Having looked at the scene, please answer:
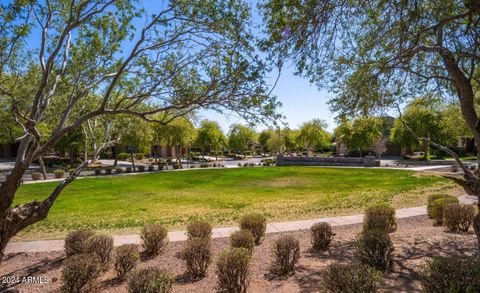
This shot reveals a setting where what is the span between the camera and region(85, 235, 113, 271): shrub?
20.5 ft

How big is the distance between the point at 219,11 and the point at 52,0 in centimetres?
360

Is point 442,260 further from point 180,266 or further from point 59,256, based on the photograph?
point 59,256

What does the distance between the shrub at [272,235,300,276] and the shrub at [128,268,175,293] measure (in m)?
2.23

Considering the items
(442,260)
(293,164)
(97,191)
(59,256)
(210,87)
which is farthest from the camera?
(293,164)

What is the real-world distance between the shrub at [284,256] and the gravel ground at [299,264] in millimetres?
180

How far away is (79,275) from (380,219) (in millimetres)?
6829

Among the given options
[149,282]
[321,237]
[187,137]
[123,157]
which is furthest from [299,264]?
[123,157]

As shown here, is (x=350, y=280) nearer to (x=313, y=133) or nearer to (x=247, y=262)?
(x=247, y=262)

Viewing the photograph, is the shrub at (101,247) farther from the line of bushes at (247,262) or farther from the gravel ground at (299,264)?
the gravel ground at (299,264)

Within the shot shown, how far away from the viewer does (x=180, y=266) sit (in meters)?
6.47

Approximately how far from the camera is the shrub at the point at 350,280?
3697 mm

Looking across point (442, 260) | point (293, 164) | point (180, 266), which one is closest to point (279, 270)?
point (180, 266)

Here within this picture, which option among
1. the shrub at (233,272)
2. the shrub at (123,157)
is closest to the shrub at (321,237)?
the shrub at (233,272)

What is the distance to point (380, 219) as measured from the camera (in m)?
7.80
